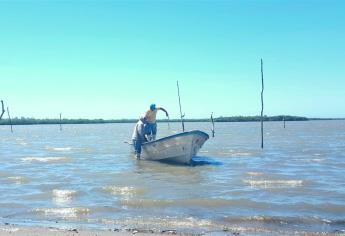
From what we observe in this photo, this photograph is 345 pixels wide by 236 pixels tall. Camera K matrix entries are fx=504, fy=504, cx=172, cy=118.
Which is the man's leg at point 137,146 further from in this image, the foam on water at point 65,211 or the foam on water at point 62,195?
the foam on water at point 65,211

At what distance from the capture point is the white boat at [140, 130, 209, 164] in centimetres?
1984

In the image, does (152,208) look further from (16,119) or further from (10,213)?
(16,119)

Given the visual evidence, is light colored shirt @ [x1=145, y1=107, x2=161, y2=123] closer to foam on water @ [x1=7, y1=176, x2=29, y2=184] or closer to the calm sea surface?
the calm sea surface

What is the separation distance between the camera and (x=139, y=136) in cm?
2155

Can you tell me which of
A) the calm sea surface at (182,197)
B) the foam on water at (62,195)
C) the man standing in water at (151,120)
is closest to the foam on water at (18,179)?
the calm sea surface at (182,197)

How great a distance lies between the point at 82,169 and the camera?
18891mm

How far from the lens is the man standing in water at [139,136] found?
836 inches

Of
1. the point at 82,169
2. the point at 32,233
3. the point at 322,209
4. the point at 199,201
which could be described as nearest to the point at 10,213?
the point at 32,233

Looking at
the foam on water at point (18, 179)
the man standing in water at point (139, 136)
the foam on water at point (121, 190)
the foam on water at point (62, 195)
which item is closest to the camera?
the foam on water at point (62, 195)

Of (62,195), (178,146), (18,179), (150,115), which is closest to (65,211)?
(62,195)

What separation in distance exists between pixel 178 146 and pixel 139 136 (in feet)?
7.14

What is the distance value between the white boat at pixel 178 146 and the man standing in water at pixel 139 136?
604mm

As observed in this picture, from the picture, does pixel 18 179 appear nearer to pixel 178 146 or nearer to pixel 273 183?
pixel 178 146

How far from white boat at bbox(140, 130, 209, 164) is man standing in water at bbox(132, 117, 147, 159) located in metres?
0.60
